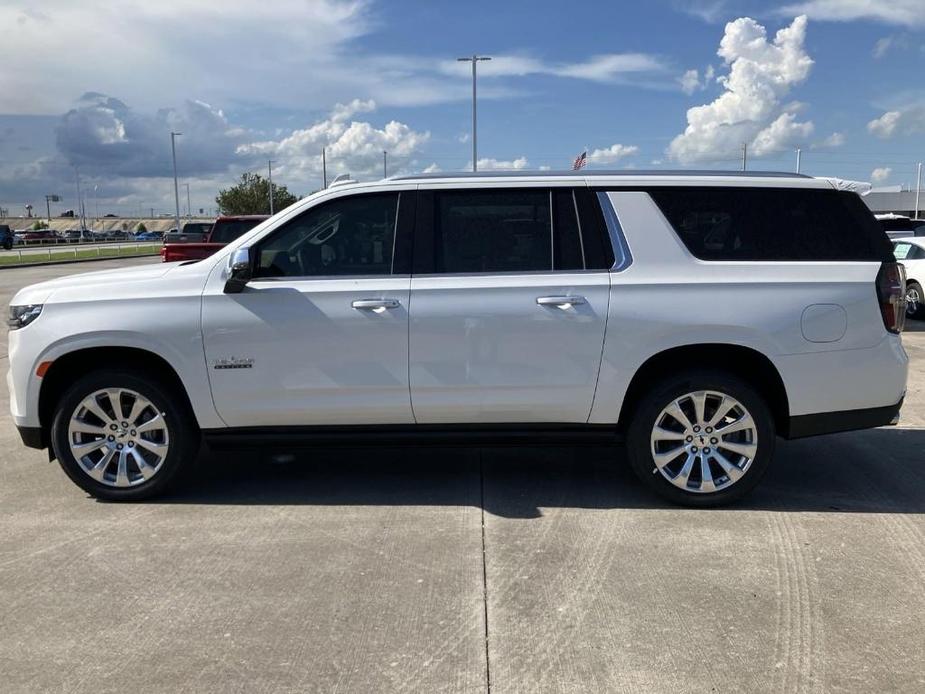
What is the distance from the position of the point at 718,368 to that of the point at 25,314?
4146 millimetres

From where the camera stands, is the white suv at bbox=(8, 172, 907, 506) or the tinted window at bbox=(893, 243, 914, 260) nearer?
the white suv at bbox=(8, 172, 907, 506)

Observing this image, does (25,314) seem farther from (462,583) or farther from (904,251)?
(904,251)

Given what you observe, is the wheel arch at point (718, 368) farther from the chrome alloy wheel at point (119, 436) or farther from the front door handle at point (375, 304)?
the chrome alloy wheel at point (119, 436)

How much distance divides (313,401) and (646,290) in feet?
6.71

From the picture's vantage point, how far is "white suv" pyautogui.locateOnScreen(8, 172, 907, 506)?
4.54m

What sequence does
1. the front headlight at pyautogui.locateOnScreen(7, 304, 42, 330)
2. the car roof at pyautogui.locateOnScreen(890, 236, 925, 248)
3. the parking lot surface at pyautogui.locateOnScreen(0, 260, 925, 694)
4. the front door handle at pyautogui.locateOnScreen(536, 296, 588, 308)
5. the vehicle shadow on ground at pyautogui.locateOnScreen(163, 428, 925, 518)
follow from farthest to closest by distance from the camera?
the car roof at pyautogui.locateOnScreen(890, 236, 925, 248)
the vehicle shadow on ground at pyautogui.locateOnScreen(163, 428, 925, 518)
the front headlight at pyautogui.locateOnScreen(7, 304, 42, 330)
the front door handle at pyautogui.locateOnScreen(536, 296, 588, 308)
the parking lot surface at pyautogui.locateOnScreen(0, 260, 925, 694)

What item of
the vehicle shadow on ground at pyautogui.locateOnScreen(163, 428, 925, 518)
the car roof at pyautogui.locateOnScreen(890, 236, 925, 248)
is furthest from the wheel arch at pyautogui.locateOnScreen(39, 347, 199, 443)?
the car roof at pyautogui.locateOnScreen(890, 236, 925, 248)

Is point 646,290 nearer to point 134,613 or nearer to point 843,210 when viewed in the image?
point 843,210

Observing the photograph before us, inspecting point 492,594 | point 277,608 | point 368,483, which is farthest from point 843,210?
point 277,608

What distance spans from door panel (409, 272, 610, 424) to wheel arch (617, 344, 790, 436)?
0.31 m

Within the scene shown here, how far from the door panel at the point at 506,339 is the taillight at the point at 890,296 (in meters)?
1.58

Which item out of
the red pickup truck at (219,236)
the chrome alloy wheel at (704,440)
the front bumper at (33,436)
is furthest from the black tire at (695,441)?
the red pickup truck at (219,236)

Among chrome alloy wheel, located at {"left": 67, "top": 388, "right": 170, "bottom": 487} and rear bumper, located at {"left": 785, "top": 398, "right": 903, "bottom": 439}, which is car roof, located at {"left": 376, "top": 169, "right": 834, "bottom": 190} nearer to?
rear bumper, located at {"left": 785, "top": 398, "right": 903, "bottom": 439}

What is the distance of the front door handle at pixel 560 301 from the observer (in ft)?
14.8
